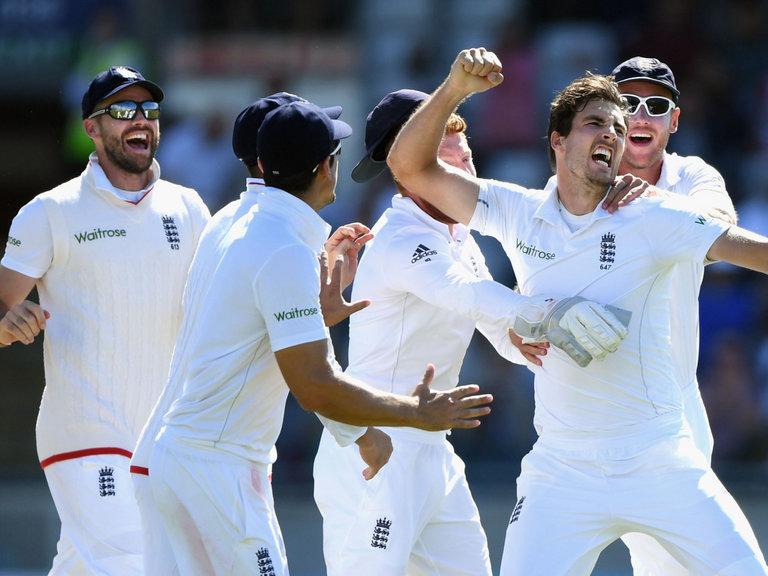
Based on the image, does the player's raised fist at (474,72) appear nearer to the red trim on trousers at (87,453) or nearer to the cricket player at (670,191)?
the cricket player at (670,191)

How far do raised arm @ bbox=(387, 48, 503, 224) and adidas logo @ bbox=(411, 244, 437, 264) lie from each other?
182 mm

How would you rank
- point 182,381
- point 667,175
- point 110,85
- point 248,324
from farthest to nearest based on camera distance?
1. point 110,85
2. point 667,175
3. point 182,381
4. point 248,324

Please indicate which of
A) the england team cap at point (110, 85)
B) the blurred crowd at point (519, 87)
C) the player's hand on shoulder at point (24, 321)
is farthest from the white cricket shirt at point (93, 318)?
the blurred crowd at point (519, 87)

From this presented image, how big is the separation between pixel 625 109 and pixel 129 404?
2.45 meters

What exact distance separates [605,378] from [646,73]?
1703mm

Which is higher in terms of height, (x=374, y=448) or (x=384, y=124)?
(x=384, y=124)

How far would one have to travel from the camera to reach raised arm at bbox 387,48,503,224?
5.16 meters

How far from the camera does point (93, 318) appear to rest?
5738mm

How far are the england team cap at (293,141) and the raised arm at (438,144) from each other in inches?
32.3

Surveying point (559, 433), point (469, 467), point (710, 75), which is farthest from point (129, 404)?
point (710, 75)

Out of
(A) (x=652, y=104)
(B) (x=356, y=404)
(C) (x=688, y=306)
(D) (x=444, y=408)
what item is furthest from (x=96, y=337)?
(A) (x=652, y=104)

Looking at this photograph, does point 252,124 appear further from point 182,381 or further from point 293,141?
point 182,381

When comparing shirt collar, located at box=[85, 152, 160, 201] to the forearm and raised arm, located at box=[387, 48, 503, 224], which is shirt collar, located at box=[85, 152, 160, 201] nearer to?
raised arm, located at box=[387, 48, 503, 224]

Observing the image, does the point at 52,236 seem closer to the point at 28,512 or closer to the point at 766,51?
the point at 28,512
